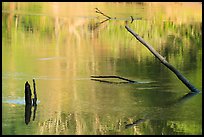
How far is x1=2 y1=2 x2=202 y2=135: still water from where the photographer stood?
8719 mm

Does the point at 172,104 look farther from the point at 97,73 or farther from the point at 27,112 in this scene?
the point at 97,73

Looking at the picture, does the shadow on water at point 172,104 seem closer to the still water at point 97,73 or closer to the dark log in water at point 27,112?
the still water at point 97,73

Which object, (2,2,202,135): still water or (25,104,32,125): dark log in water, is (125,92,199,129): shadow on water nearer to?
(2,2,202,135): still water

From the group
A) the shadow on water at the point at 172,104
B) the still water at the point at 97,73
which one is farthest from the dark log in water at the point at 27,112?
the shadow on water at the point at 172,104

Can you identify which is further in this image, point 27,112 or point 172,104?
point 172,104

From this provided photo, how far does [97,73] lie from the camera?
12.9 meters

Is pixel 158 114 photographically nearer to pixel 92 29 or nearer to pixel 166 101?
pixel 166 101

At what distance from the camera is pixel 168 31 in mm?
21469

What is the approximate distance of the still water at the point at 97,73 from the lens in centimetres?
872

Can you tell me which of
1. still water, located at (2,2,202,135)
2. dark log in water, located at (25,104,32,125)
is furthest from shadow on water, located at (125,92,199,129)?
dark log in water, located at (25,104,32,125)

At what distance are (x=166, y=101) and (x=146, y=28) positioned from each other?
1130 centimetres

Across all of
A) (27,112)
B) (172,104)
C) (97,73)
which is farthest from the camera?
(97,73)

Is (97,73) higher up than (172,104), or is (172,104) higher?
(97,73)

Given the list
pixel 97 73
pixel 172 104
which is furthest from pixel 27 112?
pixel 97 73
